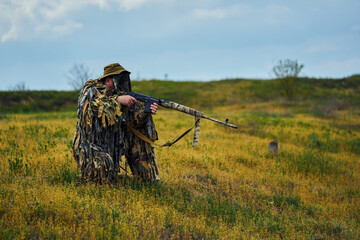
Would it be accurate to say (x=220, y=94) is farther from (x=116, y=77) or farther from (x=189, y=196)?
(x=116, y=77)

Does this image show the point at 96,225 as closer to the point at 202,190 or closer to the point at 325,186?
the point at 202,190

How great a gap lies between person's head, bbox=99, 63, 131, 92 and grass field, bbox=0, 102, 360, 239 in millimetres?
2013

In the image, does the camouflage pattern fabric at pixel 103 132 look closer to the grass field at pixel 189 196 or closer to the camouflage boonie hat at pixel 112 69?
the camouflage boonie hat at pixel 112 69

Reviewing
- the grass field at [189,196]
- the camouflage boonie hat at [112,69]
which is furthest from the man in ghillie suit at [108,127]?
the grass field at [189,196]

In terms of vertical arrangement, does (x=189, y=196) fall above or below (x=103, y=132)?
below

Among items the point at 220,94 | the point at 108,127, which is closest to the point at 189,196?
the point at 108,127

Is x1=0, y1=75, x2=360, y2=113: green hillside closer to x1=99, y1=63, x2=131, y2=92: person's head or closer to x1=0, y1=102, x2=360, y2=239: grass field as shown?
x1=0, y1=102, x2=360, y2=239: grass field

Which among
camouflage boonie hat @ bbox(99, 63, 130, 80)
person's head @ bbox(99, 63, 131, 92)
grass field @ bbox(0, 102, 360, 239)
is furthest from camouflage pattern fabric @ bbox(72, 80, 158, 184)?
grass field @ bbox(0, 102, 360, 239)

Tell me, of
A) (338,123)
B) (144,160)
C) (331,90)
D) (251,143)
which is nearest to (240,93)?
(331,90)

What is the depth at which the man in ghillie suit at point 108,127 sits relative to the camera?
571 centimetres

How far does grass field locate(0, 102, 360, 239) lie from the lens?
4.66 meters

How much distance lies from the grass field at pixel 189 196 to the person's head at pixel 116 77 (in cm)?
201

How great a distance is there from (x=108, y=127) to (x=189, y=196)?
2.30 metres

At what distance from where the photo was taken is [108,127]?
5996 mm
